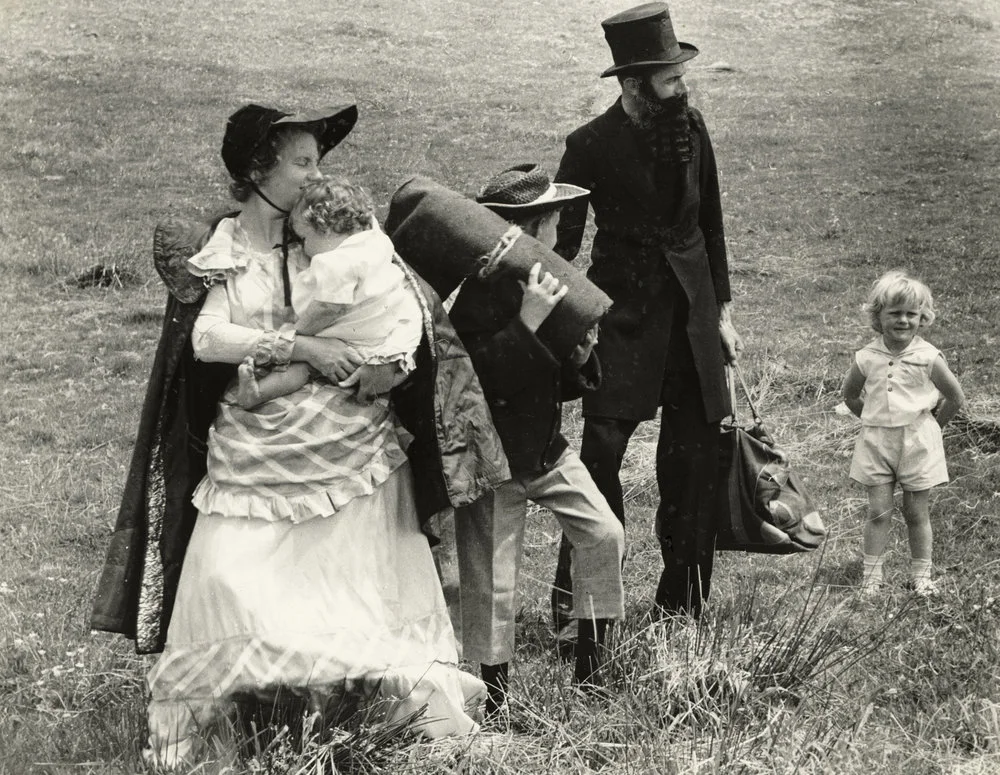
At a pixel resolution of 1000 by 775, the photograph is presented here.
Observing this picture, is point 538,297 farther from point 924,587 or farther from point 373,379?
point 924,587

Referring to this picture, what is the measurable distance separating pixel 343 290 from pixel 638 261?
1.77m

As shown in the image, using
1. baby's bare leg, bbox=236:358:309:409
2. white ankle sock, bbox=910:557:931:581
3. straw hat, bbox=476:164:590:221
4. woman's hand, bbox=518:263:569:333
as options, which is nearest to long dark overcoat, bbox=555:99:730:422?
straw hat, bbox=476:164:590:221

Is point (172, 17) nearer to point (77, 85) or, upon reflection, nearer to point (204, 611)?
point (77, 85)

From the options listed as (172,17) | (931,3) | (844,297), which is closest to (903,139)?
(931,3)

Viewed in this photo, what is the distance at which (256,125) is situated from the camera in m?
3.67

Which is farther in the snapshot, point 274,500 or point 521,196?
point 521,196

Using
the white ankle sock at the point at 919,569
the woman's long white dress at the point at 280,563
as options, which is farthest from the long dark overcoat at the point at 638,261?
the woman's long white dress at the point at 280,563

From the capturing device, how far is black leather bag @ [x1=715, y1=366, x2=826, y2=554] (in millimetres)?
5023

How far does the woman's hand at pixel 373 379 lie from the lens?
3.65 m

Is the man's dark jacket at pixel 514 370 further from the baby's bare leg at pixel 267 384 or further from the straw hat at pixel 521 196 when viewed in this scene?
the baby's bare leg at pixel 267 384

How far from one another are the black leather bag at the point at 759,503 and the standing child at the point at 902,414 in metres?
0.79

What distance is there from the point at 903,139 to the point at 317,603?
526 inches

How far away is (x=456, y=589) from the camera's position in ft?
14.2

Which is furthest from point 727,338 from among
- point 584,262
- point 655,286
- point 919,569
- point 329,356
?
point 584,262
